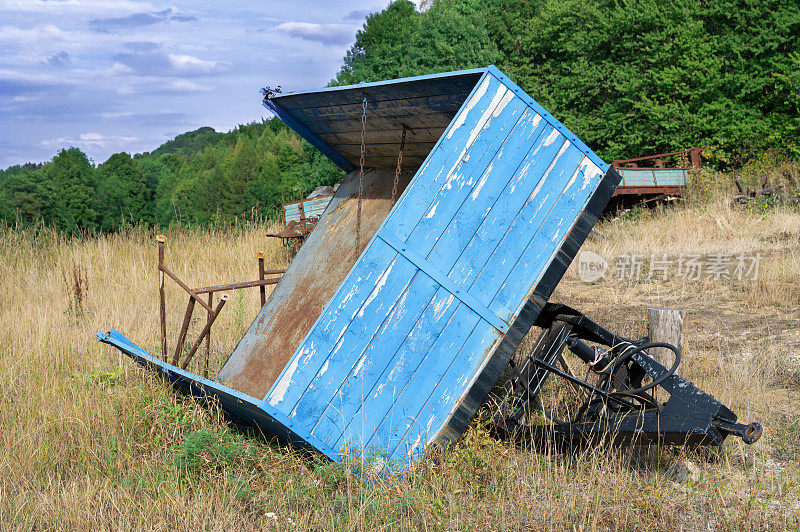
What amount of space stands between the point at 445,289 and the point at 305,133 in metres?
2.87

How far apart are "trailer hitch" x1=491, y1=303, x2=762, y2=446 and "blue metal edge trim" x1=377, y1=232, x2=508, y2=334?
0.44 meters

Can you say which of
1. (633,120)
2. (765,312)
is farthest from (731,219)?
(633,120)

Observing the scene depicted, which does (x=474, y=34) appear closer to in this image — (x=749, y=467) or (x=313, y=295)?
(x=313, y=295)

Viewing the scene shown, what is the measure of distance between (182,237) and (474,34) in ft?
69.1

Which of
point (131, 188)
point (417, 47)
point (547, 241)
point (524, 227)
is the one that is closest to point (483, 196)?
point (524, 227)

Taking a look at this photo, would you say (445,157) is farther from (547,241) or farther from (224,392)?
(224,392)

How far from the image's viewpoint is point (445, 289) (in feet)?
12.0

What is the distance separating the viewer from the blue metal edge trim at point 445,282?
11.8 feet

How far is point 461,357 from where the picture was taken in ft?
12.1

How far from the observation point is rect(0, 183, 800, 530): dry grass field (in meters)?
3.36

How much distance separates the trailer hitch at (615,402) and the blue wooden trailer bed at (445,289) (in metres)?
0.51

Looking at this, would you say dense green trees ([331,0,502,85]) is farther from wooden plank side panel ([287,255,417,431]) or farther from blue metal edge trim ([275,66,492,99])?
wooden plank side panel ([287,255,417,431])

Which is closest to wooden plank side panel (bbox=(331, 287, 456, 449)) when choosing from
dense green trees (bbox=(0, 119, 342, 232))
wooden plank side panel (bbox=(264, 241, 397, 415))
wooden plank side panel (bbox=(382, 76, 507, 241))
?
wooden plank side panel (bbox=(264, 241, 397, 415))

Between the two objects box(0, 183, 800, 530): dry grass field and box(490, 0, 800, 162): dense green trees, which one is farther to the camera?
box(490, 0, 800, 162): dense green trees
